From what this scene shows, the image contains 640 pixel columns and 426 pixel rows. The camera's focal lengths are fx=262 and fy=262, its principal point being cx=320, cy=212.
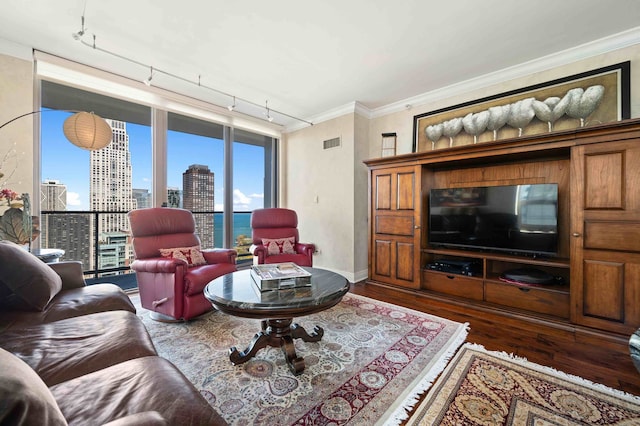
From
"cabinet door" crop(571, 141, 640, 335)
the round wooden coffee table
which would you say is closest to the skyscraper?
the round wooden coffee table

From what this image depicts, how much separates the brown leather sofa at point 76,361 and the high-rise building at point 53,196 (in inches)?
66.3

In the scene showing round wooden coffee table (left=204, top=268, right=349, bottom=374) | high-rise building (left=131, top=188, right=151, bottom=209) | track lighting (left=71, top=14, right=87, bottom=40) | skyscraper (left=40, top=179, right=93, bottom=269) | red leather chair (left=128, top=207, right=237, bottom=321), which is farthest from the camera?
high-rise building (left=131, top=188, right=151, bottom=209)

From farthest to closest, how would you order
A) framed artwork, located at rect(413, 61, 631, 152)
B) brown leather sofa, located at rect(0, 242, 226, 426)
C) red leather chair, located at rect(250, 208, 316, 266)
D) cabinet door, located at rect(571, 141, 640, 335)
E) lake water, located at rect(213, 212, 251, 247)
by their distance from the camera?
lake water, located at rect(213, 212, 251, 247) → red leather chair, located at rect(250, 208, 316, 266) → framed artwork, located at rect(413, 61, 631, 152) → cabinet door, located at rect(571, 141, 640, 335) → brown leather sofa, located at rect(0, 242, 226, 426)

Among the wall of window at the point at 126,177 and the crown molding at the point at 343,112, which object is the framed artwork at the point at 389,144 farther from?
the wall of window at the point at 126,177

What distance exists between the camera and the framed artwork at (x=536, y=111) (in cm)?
240

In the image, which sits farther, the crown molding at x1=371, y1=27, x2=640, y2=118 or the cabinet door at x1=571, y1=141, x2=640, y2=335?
the crown molding at x1=371, y1=27, x2=640, y2=118

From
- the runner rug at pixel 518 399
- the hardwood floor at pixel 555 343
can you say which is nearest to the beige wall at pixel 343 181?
the hardwood floor at pixel 555 343

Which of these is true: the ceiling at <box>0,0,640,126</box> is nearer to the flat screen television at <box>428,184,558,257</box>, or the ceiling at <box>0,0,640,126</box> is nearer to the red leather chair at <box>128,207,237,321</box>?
the flat screen television at <box>428,184,558,257</box>

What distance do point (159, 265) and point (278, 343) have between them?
1293mm

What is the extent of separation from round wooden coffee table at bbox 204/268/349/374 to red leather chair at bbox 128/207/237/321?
1.71 feet

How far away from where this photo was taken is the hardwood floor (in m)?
1.72

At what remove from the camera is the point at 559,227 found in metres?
2.64

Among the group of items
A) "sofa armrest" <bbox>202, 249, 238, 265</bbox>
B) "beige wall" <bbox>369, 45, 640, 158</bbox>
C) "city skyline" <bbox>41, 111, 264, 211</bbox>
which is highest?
"beige wall" <bbox>369, 45, 640, 158</bbox>

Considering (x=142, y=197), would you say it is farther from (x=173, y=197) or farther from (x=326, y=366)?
(x=326, y=366)
